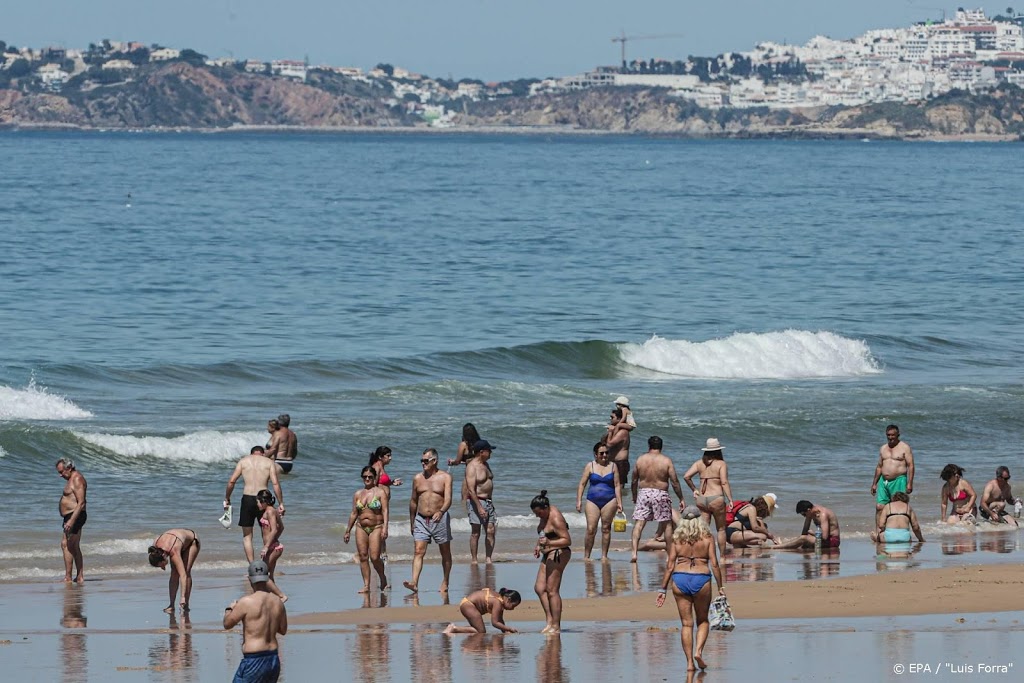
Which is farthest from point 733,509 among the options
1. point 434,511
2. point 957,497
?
point 434,511

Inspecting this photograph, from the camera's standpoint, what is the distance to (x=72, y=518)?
15836mm

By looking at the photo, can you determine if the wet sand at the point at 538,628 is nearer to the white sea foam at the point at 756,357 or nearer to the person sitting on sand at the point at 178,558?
the person sitting on sand at the point at 178,558

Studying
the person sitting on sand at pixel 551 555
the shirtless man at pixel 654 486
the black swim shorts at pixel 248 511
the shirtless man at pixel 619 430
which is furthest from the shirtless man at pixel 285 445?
the person sitting on sand at pixel 551 555

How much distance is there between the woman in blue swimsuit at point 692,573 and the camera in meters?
11.5

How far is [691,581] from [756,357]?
952 inches

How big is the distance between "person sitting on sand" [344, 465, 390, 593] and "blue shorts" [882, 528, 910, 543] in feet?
18.7

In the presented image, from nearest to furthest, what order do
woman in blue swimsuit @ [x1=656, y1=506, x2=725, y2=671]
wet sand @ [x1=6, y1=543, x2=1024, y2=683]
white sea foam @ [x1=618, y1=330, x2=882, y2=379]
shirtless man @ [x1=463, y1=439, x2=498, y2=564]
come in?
woman in blue swimsuit @ [x1=656, y1=506, x2=725, y2=671], wet sand @ [x1=6, y1=543, x2=1024, y2=683], shirtless man @ [x1=463, y1=439, x2=498, y2=564], white sea foam @ [x1=618, y1=330, x2=882, y2=379]

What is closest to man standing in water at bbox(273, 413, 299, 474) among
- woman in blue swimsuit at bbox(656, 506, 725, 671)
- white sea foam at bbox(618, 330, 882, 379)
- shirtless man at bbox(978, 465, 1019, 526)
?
shirtless man at bbox(978, 465, 1019, 526)

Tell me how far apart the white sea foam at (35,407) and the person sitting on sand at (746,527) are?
12836 mm

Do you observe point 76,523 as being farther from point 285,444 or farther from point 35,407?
point 35,407

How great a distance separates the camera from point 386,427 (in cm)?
2570

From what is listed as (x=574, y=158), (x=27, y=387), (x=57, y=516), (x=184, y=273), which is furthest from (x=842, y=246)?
(x=574, y=158)

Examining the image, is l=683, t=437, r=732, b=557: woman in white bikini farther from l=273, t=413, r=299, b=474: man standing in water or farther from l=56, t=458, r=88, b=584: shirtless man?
l=56, t=458, r=88, b=584: shirtless man

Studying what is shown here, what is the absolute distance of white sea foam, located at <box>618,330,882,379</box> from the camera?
34.5 meters
